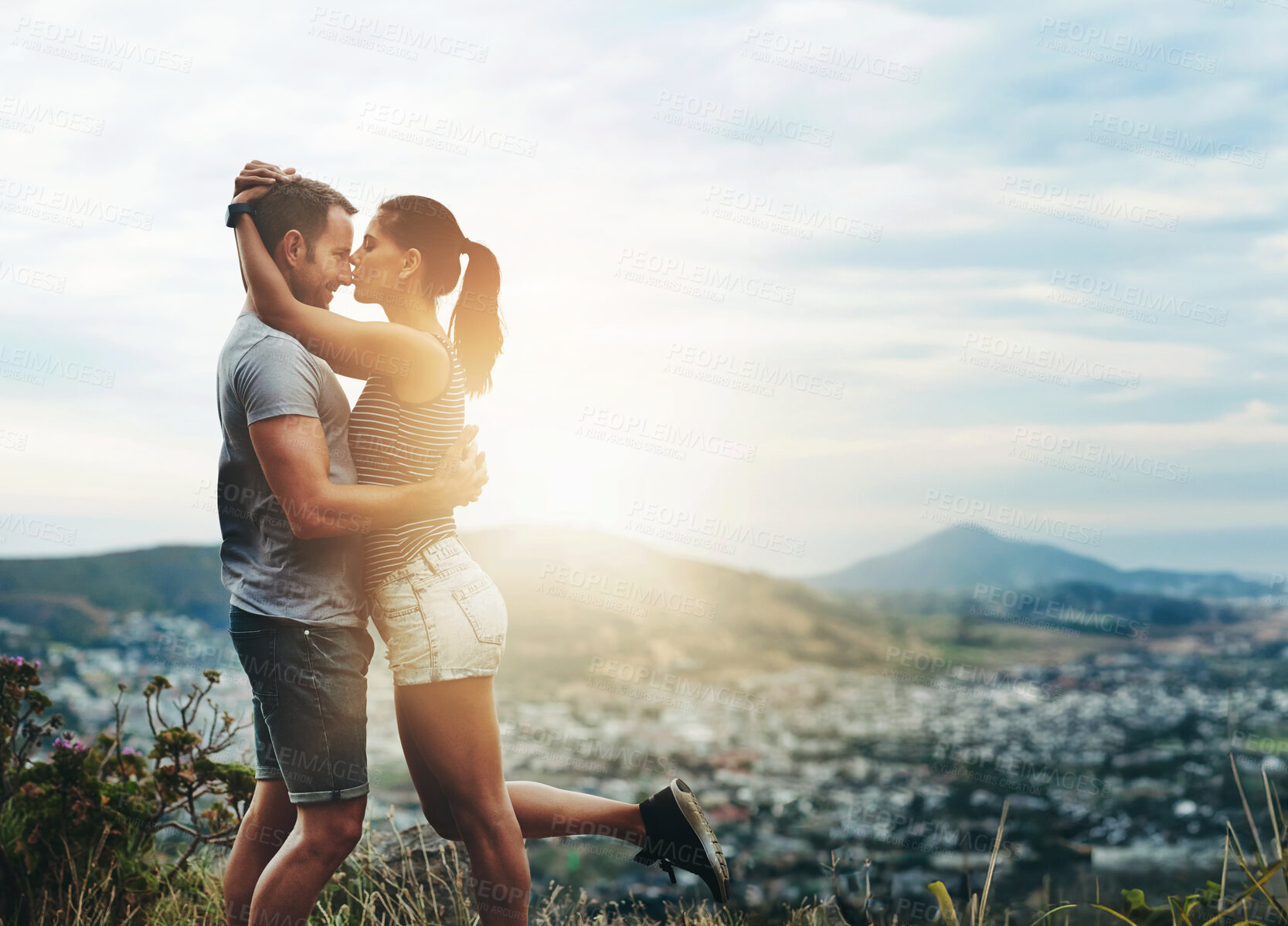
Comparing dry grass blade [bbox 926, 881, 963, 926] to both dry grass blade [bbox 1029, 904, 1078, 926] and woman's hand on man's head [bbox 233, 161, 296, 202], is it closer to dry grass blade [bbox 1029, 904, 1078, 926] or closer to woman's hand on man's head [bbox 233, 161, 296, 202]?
dry grass blade [bbox 1029, 904, 1078, 926]

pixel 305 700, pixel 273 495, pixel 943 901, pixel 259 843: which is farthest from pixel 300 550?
pixel 943 901

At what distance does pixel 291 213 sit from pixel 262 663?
124 cm

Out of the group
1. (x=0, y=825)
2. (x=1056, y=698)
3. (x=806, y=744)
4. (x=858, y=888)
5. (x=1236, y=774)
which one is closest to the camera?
(x=1236, y=774)

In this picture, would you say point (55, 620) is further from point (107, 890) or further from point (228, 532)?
point (228, 532)

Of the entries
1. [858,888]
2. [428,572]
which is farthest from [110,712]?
[858,888]

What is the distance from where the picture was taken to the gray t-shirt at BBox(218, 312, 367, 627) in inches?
95.5

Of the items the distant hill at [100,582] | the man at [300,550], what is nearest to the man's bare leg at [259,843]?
the man at [300,550]

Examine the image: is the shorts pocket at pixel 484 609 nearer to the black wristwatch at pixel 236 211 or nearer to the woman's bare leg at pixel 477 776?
the woman's bare leg at pixel 477 776

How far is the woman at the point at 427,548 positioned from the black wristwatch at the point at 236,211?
0.09ft

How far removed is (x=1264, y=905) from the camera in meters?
3.00

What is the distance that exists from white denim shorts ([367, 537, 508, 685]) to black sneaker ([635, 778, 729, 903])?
0.85 meters

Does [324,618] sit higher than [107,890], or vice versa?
[324,618]

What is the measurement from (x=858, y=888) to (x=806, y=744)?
1815 inches

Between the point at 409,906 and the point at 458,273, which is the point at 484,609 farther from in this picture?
the point at 409,906
